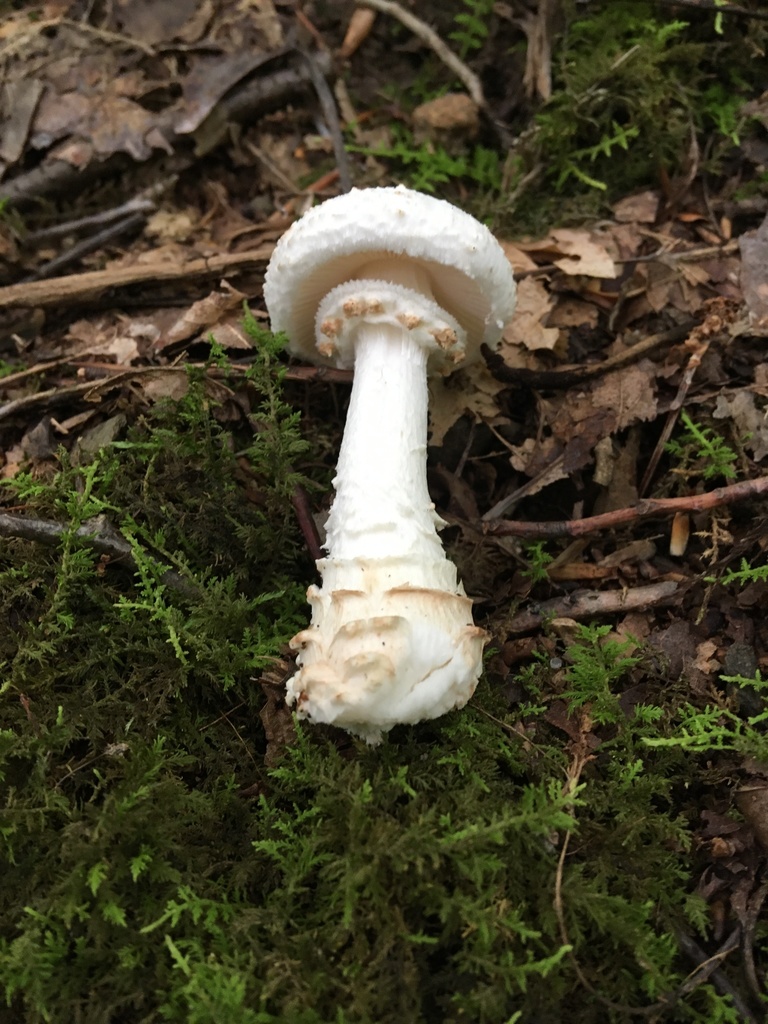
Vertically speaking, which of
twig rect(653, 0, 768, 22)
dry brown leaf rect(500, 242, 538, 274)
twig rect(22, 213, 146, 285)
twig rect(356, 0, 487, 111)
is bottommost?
twig rect(22, 213, 146, 285)

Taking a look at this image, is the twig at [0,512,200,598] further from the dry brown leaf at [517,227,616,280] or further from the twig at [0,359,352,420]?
the dry brown leaf at [517,227,616,280]

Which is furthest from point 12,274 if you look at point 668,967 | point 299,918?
point 668,967

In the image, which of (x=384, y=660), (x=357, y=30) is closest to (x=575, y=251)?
(x=357, y=30)

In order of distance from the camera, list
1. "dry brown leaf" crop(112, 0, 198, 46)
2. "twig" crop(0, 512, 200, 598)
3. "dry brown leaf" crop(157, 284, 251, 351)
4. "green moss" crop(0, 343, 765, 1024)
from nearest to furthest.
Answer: "green moss" crop(0, 343, 765, 1024)
"twig" crop(0, 512, 200, 598)
"dry brown leaf" crop(157, 284, 251, 351)
"dry brown leaf" crop(112, 0, 198, 46)

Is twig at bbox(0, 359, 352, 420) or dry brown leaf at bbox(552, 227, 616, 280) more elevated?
dry brown leaf at bbox(552, 227, 616, 280)

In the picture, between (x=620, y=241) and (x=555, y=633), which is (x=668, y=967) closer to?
(x=555, y=633)

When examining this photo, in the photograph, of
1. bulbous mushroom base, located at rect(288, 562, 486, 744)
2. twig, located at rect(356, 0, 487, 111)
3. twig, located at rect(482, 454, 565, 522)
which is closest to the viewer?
bulbous mushroom base, located at rect(288, 562, 486, 744)

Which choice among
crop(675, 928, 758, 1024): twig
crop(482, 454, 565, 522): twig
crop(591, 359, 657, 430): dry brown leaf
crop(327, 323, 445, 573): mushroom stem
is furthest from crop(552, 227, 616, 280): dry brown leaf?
crop(675, 928, 758, 1024): twig

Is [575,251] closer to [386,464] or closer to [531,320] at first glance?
[531,320]
